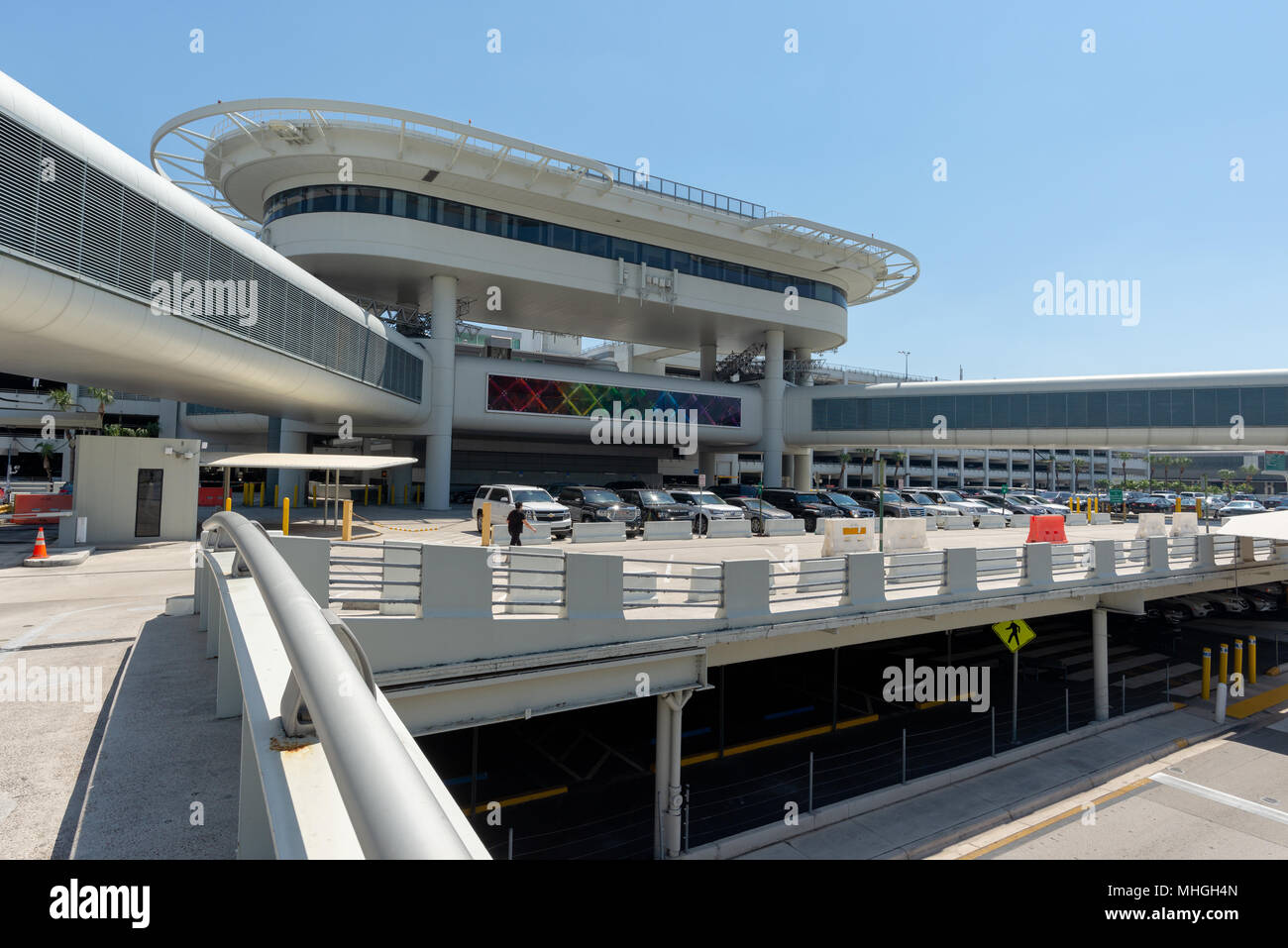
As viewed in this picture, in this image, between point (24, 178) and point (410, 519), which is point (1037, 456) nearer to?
point (410, 519)

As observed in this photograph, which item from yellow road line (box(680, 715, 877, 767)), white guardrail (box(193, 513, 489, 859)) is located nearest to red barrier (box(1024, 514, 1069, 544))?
yellow road line (box(680, 715, 877, 767))

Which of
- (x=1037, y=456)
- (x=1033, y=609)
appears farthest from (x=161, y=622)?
(x=1037, y=456)

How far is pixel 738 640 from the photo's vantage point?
36.7 feet

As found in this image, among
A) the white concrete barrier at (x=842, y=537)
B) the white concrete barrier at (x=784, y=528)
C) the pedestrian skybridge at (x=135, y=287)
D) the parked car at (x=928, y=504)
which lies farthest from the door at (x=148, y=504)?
the parked car at (x=928, y=504)

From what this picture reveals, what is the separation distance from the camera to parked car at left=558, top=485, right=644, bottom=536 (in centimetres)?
2570

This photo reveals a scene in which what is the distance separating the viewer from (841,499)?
35562mm

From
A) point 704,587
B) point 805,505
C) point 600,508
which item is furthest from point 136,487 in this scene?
point 805,505

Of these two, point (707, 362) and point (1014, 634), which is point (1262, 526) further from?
point (707, 362)

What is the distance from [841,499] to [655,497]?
1228cm

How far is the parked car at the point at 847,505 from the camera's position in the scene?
32.7 m

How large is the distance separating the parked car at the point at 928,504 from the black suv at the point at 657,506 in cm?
1512

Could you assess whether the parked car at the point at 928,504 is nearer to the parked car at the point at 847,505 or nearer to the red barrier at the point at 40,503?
the parked car at the point at 847,505

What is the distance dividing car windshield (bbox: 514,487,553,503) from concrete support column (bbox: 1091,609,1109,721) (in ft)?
54.1

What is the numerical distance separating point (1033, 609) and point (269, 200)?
135ft
